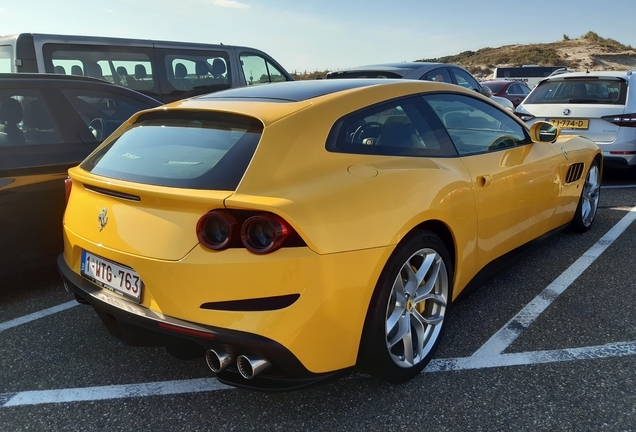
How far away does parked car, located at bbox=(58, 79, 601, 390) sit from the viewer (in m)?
2.01

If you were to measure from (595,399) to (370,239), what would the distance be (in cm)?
127

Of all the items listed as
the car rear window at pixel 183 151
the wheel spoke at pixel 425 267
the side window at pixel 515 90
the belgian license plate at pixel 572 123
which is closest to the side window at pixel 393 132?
the car rear window at pixel 183 151

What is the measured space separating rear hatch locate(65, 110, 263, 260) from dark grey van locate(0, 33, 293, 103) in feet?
17.2

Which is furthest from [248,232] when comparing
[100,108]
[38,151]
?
[100,108]

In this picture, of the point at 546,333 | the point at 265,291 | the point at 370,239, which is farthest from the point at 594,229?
the point at 265,291

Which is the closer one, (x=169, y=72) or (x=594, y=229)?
(x=594, y=229)

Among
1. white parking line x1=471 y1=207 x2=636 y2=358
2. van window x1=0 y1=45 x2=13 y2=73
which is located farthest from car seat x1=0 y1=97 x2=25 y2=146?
van window x1=0 y1=45 x2=13 y2=73

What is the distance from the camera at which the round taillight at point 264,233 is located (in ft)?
6.54

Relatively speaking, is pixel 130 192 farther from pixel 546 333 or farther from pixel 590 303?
pixel 590 303

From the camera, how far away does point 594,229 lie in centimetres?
502

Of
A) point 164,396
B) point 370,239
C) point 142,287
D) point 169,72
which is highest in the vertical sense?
point 169,72

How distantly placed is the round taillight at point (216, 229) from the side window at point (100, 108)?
8.03 feet

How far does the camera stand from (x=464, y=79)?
940 cm

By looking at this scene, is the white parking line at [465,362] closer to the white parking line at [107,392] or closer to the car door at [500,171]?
the white parking line at [107,392]
